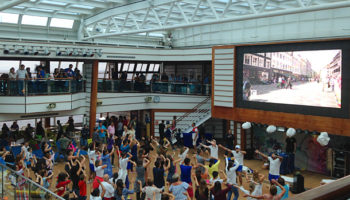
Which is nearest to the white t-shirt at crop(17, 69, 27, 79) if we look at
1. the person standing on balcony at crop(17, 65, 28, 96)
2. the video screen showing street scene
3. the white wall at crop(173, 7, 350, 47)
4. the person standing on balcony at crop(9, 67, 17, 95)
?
the person standing on balcony at crop(17, 65, 28, 96)

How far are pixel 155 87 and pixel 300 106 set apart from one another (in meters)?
10.9

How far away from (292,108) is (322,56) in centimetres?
289

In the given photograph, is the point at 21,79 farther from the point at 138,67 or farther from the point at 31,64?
the point at 138,67

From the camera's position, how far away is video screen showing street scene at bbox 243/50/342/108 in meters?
16.3

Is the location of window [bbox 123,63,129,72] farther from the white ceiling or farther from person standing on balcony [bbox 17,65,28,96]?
person standing on balcony [bbox 17,65,28,96]

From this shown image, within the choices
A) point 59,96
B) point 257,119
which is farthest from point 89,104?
point 257,119

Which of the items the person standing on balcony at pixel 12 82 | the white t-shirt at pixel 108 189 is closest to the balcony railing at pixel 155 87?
the person standing on balcony at pixel 12 82

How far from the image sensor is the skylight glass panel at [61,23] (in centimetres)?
2373

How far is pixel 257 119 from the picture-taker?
19.3m

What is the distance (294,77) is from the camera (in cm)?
1802

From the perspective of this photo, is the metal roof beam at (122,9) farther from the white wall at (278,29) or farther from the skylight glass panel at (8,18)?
the white wall at (278,29)

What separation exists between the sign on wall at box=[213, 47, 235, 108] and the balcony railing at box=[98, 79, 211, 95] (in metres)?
2.67

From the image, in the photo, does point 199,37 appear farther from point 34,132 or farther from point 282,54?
point 34,132

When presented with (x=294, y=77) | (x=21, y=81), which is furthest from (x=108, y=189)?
(x=294, y=77)
